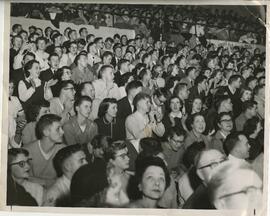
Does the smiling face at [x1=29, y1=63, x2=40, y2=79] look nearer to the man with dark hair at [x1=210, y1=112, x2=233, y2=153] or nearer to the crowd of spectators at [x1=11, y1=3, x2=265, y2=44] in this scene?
the crowd of spectators at [x1=11, y1=3, x2=265, y2=44]

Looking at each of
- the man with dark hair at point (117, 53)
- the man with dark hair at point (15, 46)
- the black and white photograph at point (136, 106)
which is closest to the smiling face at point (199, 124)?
the black and white photograph at point (136, 106)

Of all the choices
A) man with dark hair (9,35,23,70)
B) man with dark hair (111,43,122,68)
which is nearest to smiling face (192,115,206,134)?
man with dark hair (111,43,122,68)

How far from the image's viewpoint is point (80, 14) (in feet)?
1.50

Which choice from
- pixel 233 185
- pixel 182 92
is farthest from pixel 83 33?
pixel 233 185

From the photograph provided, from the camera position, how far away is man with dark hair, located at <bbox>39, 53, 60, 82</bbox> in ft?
1.49

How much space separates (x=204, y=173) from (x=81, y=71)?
19 centimetres

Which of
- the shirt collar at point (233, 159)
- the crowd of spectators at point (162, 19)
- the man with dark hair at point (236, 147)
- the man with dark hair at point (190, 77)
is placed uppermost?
the crowd of spectators at point (162, 19)

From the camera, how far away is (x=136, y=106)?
17.7 inches

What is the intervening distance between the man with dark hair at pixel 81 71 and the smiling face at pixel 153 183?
129 millimetres

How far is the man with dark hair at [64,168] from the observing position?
1.46ft

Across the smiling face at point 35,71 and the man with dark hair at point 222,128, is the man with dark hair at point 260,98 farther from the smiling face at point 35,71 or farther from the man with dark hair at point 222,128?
the smiling face at point 35,71

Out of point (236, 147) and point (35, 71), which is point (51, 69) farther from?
point (236, 147)

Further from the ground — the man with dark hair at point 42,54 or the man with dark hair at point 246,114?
the man with dark hair at point 42,54

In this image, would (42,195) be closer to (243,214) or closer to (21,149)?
(21,149)
